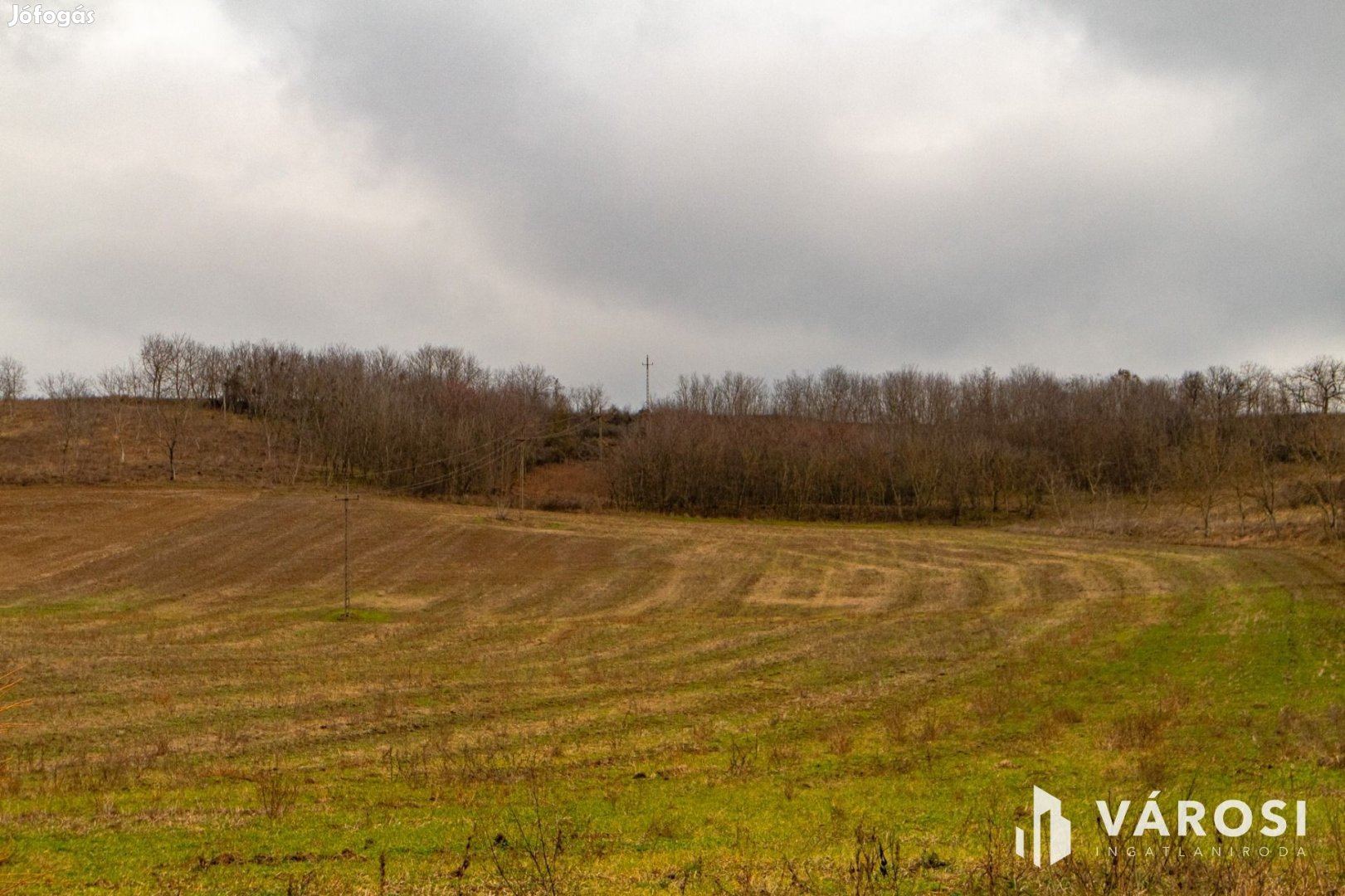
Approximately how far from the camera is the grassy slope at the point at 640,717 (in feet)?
32.7

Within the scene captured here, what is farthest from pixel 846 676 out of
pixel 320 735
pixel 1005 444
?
pixel 1005 444

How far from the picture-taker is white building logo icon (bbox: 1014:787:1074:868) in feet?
29.5

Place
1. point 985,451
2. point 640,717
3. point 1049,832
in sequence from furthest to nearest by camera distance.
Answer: point 985,451 → point 640,717 → point 1049,832

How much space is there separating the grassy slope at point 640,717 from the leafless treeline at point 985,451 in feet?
111

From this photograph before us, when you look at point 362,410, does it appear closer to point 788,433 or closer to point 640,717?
point 788,433

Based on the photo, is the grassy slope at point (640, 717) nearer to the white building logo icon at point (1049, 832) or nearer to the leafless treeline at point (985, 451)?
the white building logo icon at point (1049, 832)

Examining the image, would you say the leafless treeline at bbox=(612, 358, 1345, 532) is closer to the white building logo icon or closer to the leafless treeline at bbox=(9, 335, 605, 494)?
the leafless treeline at bbox=(9, 335, 605, 494)

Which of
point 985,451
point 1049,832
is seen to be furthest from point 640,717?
point 985,451

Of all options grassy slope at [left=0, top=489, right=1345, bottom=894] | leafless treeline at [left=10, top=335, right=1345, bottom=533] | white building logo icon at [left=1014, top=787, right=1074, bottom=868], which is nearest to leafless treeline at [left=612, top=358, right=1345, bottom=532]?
leafless treeline at [left=10, top=335, right=1345, bottom=533]

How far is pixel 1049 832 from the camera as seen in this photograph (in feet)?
34.1

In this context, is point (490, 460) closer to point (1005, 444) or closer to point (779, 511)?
point (779, 511)

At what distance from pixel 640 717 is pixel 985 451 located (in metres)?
76.4

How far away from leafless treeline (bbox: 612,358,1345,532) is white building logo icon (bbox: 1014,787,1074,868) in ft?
182

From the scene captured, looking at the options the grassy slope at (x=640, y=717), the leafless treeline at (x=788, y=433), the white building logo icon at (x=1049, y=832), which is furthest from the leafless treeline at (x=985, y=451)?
the white building logo icon at (x=1049, y=832)
